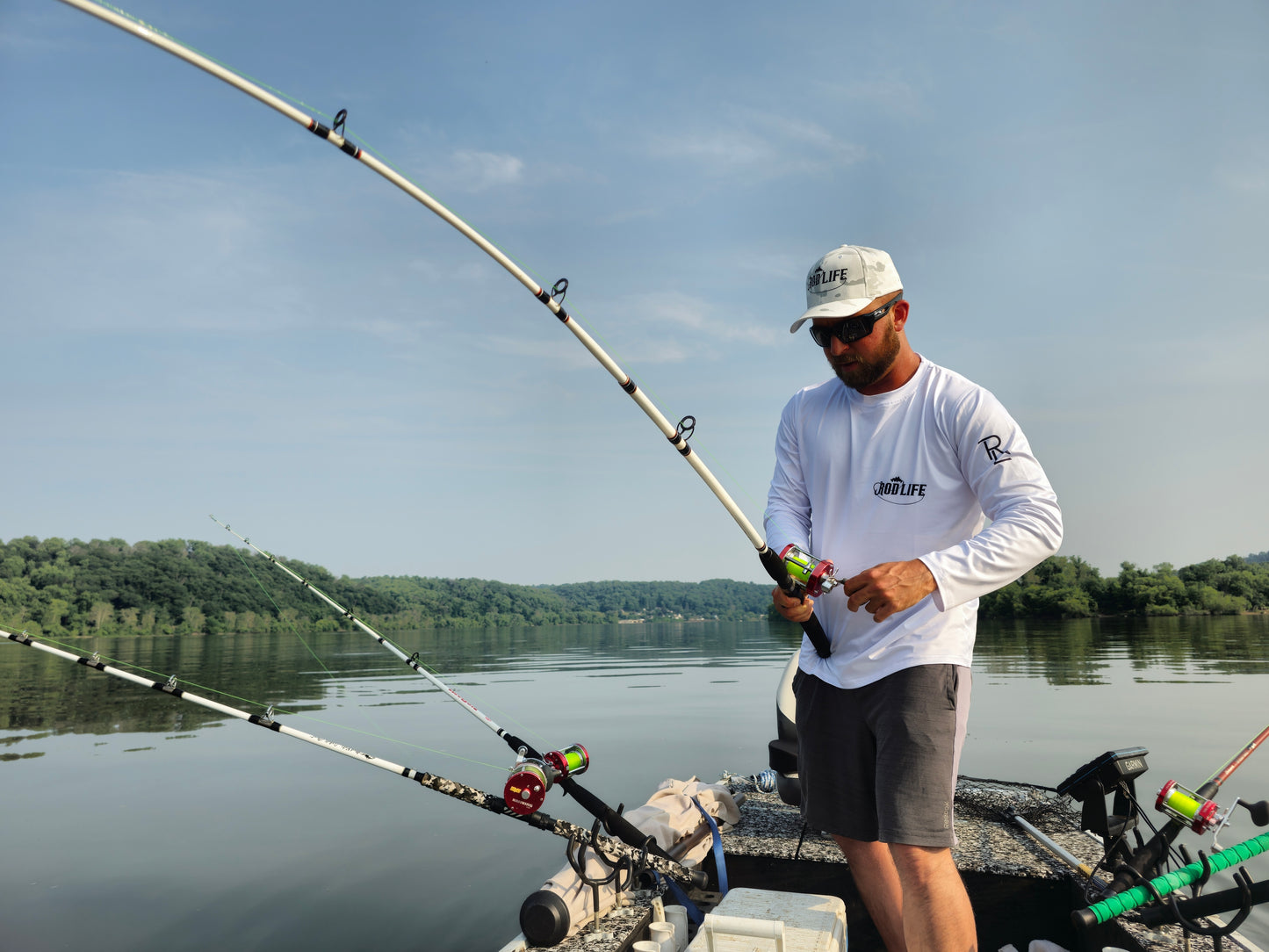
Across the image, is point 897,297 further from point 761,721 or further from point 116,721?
point 116,721

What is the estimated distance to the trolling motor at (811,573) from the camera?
7.25ft

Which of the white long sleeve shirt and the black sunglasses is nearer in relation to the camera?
the white long sleeve shirt

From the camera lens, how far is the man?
201cm

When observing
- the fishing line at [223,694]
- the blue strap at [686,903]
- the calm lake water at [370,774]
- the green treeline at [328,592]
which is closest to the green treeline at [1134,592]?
the green treeline at [328,592]

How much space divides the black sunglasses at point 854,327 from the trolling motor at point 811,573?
655mm

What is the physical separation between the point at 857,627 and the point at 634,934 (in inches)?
58.4

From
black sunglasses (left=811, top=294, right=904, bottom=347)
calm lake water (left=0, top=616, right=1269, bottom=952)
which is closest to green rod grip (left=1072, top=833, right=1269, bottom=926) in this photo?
black sunglasses (left=811, top=294, right=904, bottom=347)

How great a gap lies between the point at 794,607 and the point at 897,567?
411mm

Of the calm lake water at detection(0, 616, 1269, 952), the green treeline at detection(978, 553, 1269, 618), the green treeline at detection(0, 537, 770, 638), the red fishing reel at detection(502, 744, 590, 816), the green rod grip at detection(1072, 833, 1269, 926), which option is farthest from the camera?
the green treeline at detection(978, 553, 1269, 618)

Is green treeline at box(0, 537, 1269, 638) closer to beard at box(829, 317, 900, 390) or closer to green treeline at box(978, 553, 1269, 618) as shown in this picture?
green treeline at box(978, 553, 1269, 618)

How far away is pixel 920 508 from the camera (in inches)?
88.8

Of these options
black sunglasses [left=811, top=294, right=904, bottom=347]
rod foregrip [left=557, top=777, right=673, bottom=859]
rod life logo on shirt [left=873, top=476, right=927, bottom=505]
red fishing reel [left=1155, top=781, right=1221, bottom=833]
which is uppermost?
black sunglasses [left=811, top=294, right=904, bottom=347]

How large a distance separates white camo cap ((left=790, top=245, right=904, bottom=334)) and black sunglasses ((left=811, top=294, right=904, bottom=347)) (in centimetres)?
5

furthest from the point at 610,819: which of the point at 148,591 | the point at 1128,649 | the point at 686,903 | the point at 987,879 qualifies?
the point at 1128,649
